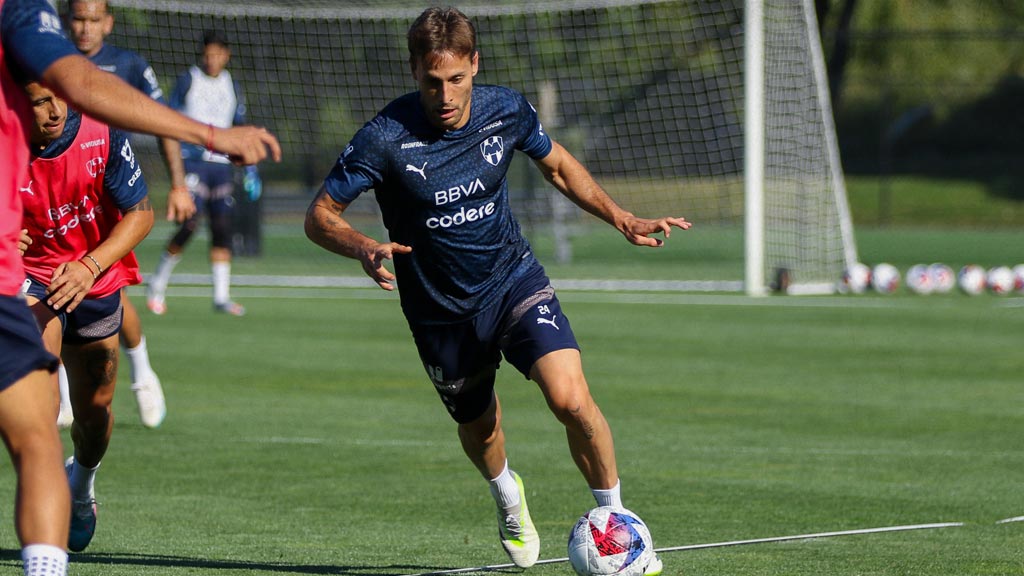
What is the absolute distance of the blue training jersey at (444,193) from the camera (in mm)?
6055

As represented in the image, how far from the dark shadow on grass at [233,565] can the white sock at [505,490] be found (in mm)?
277

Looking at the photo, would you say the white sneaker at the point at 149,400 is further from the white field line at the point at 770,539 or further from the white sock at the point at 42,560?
the white sock at the point at 42,560

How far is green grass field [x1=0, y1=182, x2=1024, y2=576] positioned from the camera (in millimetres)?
6605

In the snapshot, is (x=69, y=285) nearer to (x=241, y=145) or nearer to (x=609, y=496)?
(x=241, y=145)

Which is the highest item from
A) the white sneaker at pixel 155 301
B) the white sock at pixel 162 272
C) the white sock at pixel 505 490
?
the white sock at pixel 505 490

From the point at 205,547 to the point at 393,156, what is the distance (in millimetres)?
1871

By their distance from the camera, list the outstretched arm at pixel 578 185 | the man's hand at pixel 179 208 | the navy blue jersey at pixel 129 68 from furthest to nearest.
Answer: the navy blue jersey at pixel 129 68, the man's hand at pixel 179 208, the outstretched arm at pixel 578 185

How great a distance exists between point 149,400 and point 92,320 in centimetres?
310

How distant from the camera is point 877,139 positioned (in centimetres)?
4150

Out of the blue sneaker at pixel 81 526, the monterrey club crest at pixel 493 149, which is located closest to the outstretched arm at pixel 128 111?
the monterrey club crest at pixel 493 149

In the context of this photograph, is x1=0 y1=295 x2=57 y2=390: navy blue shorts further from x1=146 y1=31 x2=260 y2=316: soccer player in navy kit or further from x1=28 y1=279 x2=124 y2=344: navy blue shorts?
x1=146 y1=31 x2=260 y2=316: soccer player in navy kit

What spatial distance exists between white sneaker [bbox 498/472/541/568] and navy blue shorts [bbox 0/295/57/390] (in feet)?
8.01

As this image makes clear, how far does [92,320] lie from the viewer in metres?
6.67

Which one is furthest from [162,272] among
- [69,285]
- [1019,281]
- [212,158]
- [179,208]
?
[69,285]
